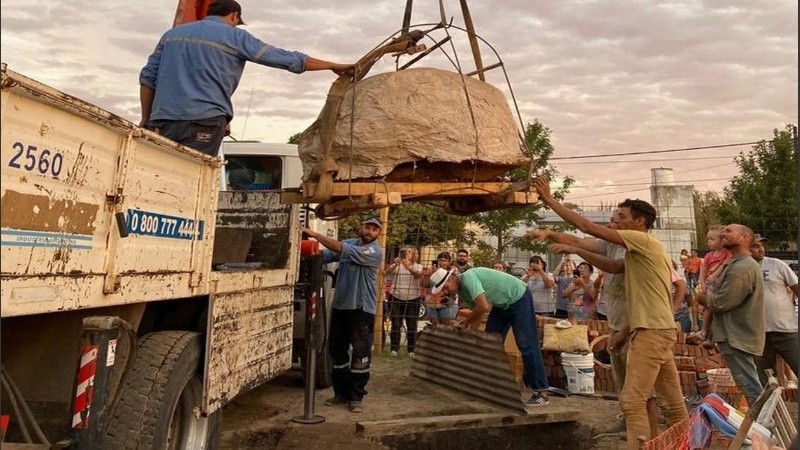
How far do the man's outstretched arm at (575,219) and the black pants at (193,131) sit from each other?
6.84ft

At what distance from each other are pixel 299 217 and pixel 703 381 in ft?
14.9

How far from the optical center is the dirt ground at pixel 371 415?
5148mm

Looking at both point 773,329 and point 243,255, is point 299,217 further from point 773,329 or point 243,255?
point 773,329

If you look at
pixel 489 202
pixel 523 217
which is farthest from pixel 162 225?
pixel 523 217

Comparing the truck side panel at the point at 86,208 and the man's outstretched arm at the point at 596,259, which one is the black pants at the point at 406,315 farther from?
the truck side panel at the point at 86,208

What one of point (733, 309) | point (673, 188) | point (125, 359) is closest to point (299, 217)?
point (125, 359)

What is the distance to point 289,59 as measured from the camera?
409 centimetres

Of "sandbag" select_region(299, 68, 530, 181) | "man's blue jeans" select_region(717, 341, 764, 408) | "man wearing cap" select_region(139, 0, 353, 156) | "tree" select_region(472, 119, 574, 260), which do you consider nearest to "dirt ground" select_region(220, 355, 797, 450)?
"man's blue jeans" select_region(717, 341, 764, 408)

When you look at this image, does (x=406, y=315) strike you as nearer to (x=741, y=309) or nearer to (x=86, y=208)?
(x=741, y=309)

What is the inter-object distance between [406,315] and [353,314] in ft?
10.4

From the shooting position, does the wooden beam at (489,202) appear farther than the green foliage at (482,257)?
No

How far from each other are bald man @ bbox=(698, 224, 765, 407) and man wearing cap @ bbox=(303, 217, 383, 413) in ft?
9.74

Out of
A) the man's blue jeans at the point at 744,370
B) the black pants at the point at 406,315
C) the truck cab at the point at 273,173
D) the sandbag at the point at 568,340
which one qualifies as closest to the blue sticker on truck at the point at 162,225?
the truck cab at the point at 273,173

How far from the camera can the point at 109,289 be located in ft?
8.57
